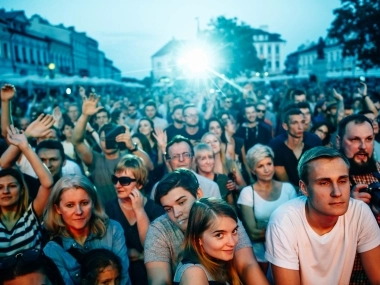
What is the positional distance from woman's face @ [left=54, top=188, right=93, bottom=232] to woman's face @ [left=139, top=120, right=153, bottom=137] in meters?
3.79

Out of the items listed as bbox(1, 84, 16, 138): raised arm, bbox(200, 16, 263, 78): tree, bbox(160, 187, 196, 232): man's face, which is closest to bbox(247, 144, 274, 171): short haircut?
bbox(160, 187, 196, 232): man's face

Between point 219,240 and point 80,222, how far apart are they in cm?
128

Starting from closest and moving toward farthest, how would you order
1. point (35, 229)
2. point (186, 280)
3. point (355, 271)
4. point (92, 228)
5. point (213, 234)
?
point (186, 280)
point (213, 234)
point (355, 271)
point (92, 228)
point (35, 229)

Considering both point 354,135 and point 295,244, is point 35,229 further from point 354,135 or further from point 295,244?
point 354,135

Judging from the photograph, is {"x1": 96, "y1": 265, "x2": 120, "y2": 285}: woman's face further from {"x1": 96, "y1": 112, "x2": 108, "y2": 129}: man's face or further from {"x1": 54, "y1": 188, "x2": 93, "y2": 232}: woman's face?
{"x1": 96, "y1": 112, "x2": 108, "y2": 129}: man's face

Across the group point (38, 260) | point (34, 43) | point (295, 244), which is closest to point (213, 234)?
point (295, 244)

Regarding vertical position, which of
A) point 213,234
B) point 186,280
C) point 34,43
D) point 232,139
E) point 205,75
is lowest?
point 186,280

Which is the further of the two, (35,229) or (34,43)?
(34,43)

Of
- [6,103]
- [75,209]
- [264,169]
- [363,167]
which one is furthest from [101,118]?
[363,167]

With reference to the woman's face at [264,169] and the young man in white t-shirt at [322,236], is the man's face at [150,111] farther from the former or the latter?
the young man in white t-shirt at [322,236]

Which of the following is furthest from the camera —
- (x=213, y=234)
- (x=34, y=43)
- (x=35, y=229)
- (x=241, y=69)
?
(x=34, y=43)

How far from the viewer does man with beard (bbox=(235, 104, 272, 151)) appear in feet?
24.5

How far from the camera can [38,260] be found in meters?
2.24

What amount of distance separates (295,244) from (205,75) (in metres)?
33.7
